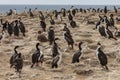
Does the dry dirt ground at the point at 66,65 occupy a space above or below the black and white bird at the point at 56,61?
below

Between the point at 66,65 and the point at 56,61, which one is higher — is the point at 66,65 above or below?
below

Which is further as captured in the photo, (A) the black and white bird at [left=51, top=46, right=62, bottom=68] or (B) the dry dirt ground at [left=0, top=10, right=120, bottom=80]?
(A) the black and white bird at [left=51, top=46, right=62, bottom=68]

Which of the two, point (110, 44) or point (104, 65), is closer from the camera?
point (104, 65)

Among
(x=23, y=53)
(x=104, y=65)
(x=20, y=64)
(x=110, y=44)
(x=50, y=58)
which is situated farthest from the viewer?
(x=110, y=44)

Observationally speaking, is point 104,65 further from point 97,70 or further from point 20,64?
point 20,64

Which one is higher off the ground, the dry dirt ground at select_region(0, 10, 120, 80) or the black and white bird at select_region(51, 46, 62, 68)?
the black and white bird at select_region(51, 46, 62, 68)

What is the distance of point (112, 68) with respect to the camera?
20562mm

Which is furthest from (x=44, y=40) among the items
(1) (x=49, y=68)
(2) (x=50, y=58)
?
(1) (x=49, y=68)

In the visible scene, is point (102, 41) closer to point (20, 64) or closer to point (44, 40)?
point (44, 40)

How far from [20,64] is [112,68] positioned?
5.02m

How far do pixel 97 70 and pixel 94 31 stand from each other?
14.8 meters

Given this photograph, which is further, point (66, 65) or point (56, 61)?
point (66, 65)

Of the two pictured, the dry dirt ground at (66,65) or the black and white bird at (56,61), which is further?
the black and white bird at (56,61)

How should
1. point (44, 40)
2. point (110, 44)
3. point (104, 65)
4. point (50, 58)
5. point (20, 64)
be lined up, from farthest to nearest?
point (44, 40)
point (110, 44)
point (50, 58)
point (104, 65)
point (20, 64)
